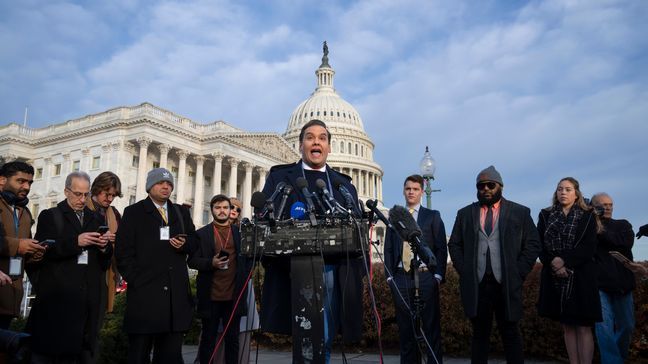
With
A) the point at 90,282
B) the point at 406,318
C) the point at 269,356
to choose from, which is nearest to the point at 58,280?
the point at 90,282

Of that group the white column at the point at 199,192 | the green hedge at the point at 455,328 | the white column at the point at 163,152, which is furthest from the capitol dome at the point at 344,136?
the green hedge at the point at 455,328

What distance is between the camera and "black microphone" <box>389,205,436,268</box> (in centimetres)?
381

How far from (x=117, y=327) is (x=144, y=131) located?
43.3 metres

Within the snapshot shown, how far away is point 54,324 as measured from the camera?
5000mm

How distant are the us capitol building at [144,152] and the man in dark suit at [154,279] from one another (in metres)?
42.8

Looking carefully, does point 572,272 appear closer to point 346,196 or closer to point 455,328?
point 455,328

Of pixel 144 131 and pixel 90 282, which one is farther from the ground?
pixel 144 131

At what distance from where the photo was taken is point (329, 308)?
3645 mm

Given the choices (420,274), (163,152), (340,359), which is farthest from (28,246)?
(163,152)

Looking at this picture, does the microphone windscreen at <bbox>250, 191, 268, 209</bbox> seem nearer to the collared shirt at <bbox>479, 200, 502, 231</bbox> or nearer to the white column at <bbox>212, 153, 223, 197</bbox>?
the collared shirt at <bbox>479, 200, 502, 231</bbox>

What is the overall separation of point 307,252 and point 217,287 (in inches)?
139

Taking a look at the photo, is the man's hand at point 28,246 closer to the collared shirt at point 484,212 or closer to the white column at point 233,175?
the collared shirt at point 484,212

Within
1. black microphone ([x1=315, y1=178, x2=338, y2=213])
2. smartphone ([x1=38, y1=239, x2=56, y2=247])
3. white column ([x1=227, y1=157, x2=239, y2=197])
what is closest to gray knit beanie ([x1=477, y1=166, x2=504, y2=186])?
black microphone ([x1=315, y1=178, x2=338, y2=213])

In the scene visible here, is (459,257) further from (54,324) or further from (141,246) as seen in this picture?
(54,324)
